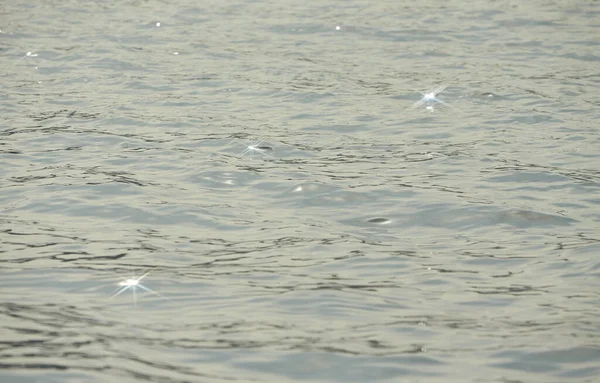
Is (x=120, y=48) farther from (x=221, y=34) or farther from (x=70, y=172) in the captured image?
(x=70, y=172)

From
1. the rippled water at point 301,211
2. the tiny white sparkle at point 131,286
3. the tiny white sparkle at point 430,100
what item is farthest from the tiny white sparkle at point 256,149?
the tiny white sparkle at point 131,286

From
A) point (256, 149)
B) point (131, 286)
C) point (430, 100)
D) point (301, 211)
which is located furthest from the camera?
point (430, 100)

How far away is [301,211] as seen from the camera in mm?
8195

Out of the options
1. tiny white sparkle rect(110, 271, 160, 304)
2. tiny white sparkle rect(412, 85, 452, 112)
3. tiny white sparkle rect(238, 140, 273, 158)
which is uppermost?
tiny white sparkle rect(412, 85, 452, 112)

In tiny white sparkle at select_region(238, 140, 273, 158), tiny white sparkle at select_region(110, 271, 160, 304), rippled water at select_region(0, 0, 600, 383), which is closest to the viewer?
rippled water at select_region(0, 0, 600, 383)

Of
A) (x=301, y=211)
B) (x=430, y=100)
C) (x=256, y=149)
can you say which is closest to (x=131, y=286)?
(x=301, y=211)

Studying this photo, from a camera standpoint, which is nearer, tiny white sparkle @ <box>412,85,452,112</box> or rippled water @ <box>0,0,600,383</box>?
rippled water @ <box>0,0,600,383</box>

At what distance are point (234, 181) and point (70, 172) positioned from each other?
1536mm

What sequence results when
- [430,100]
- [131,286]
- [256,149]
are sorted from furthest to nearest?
[430,100] < [256,149] < [131,286]

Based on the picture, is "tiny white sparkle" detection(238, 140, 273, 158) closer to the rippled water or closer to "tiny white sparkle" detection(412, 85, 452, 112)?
the rippled water

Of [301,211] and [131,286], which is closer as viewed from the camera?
[131,286]

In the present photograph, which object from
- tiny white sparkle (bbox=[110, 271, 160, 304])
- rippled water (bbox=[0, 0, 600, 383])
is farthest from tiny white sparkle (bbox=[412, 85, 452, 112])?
tiny white sparkle (bbox=[110, 271, 160, 304])

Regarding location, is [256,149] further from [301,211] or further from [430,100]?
[430,100]

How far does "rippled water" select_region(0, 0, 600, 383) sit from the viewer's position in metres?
5.45
